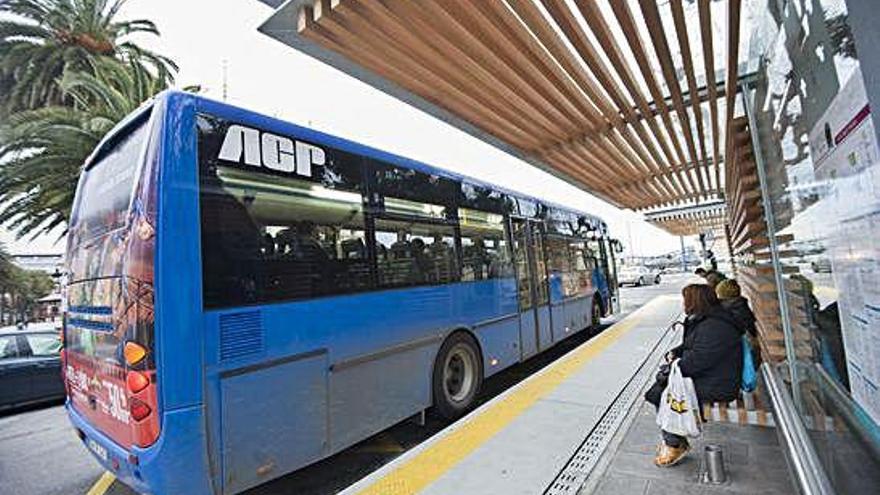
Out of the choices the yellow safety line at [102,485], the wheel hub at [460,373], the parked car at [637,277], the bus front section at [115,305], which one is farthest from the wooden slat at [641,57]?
the parked car at [637,277]

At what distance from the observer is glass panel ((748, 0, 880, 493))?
1248 mm

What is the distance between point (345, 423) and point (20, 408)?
6.84 metres

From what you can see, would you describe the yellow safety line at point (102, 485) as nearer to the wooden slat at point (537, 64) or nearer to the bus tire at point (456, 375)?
the bus tire at point (456, 375)

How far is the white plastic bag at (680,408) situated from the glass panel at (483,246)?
2.75 m

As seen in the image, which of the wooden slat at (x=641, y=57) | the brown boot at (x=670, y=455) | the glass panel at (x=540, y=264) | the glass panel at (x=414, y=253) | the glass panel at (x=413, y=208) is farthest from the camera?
the glass panel at (x=540, y=264)

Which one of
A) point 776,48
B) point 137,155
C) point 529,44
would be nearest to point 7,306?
point 137,155

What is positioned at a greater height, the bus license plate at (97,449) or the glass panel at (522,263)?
the glass panel at (522,263)

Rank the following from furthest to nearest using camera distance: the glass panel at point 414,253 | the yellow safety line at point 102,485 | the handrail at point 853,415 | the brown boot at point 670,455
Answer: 1. the glass panel at point 414,253
2. the yellow safety line at point 102,485
3. the brown boot at point 670,455
4. the handrail at point 853,415

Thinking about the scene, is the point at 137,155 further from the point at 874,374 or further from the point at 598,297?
the point at 598,297

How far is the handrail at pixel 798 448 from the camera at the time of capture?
1792 millimetres

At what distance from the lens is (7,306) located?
28.3m

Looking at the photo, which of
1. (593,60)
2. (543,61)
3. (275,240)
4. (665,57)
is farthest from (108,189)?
(665,57)

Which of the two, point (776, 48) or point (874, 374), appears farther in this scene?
point (776, 48)

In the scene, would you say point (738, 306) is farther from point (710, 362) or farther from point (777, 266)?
point (710, 362)
